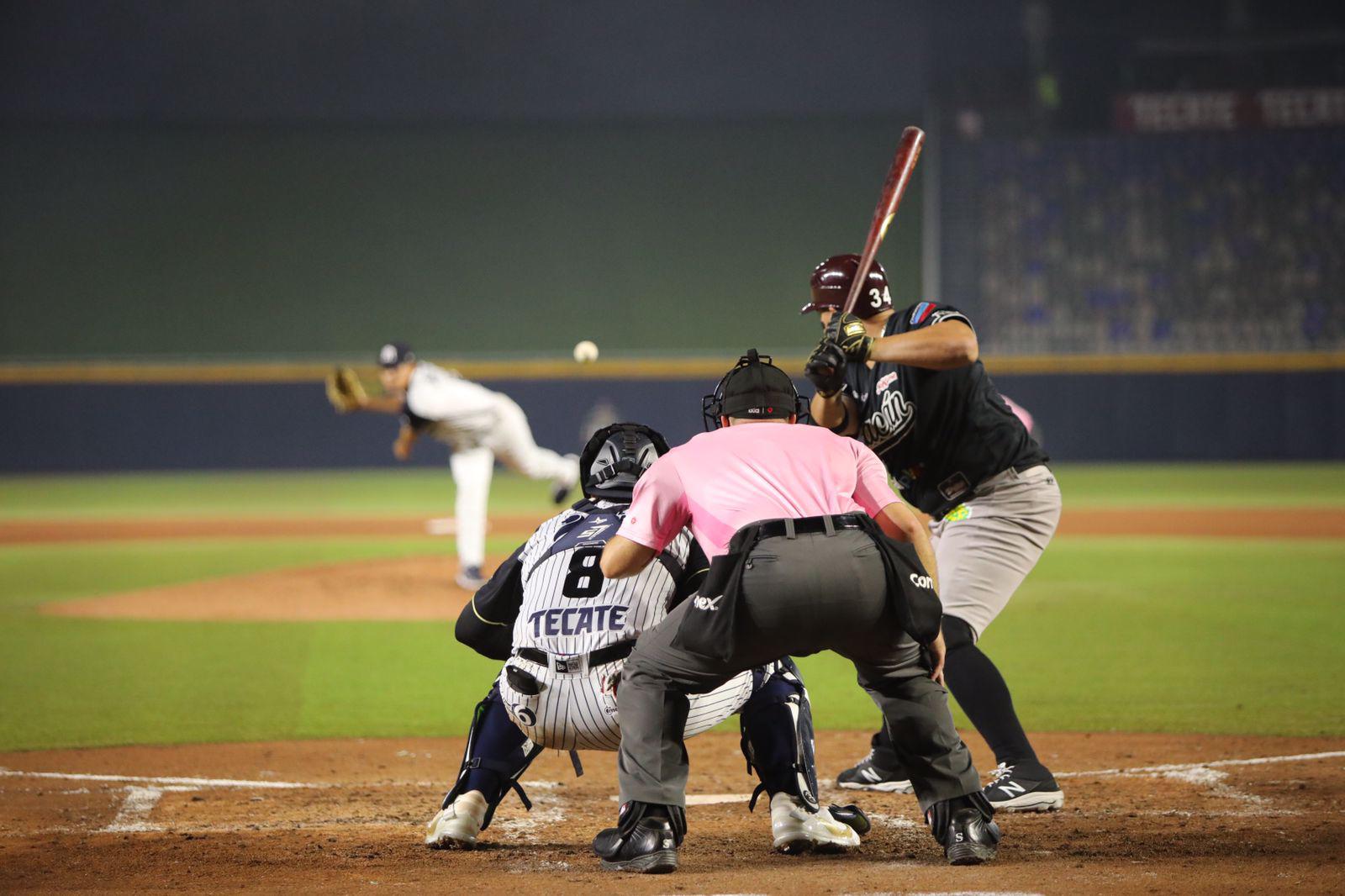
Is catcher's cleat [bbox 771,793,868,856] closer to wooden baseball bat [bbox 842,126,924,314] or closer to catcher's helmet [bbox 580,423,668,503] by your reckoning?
catcher's helmet [bbox 580,423,668,503]

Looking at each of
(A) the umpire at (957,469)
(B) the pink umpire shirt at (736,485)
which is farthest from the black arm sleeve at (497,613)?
(A) the umpire at (957,469)

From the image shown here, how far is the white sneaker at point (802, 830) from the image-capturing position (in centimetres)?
382

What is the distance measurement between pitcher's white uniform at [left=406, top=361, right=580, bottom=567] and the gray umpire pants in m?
6.62

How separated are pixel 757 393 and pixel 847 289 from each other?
120 centimetres

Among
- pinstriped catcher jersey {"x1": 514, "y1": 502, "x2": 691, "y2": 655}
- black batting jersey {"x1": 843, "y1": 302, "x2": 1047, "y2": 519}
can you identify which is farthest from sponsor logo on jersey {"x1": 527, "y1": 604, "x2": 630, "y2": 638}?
black batting jersey {"x1": 843, "y1": 302, "x2": 1047, "y2": 519}

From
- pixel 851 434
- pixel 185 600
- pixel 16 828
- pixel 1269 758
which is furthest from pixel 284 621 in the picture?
pixel 1269 758

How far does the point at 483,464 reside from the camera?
34.8 ft

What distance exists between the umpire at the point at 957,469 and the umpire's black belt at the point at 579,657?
1.11 meters

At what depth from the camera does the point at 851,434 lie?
15.7 feet

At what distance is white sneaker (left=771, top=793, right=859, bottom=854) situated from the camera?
12.5 feet

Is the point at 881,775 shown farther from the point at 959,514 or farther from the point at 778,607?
the point at 778,607

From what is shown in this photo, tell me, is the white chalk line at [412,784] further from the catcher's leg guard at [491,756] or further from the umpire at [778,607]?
the umpire at [778,607]

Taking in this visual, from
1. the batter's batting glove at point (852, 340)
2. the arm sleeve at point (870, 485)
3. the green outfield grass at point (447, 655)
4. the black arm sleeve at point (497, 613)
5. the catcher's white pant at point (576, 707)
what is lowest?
the green outfield grass at point (447, 655)

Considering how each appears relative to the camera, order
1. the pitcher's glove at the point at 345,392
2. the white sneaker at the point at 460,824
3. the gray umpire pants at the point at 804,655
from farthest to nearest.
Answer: the pitcher's glove at the point at 345,392, the white sneaker at the point at 460,824, the gray umpire pants at the point at 804,655
